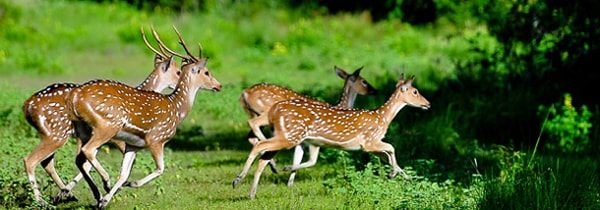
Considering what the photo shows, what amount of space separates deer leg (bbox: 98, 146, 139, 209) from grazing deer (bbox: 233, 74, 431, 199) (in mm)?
943

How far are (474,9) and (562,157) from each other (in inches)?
214

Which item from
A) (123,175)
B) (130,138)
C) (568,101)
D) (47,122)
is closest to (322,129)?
(130,138)

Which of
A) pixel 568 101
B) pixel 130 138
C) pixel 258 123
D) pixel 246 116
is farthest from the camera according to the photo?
pixel 246 116

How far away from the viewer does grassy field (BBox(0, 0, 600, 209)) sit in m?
9.73

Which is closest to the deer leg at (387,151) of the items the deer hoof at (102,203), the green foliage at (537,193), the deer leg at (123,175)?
the green foliage at (537,193)

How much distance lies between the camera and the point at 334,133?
34.0 feet

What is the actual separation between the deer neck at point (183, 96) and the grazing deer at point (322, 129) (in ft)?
2.31

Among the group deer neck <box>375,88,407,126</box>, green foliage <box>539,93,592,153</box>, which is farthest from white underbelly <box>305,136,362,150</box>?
green foliage <box>539,93,592,153</box>

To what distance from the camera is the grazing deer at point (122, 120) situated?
29.8 ft

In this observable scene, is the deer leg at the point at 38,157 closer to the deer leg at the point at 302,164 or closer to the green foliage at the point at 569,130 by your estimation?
the deer leg at the point at 302,164

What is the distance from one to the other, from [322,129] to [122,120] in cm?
196

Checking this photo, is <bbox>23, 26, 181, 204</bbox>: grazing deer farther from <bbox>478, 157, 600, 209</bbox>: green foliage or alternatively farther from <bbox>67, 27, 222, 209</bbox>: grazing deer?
<bbox>478, 157, 600, 209</bbox>: green foliage

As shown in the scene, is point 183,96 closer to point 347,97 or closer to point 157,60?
point 157,60

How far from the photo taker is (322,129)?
10297mm
